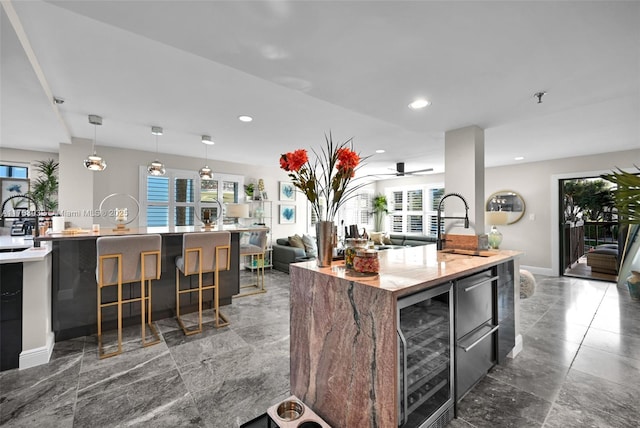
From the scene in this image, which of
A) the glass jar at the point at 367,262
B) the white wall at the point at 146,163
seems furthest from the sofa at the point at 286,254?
the glass jar at the point at 367,262

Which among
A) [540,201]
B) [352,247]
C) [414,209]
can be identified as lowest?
[352,247]

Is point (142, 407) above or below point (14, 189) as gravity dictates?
below

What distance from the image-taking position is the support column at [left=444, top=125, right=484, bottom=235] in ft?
9.90

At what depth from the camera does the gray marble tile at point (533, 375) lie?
2.03 metres

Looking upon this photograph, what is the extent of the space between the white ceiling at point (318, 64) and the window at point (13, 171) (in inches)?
50.7

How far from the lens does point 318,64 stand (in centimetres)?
189

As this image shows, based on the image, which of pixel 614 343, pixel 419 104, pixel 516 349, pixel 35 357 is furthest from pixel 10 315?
pixel 614 343

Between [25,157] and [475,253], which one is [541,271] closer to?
[475,253]

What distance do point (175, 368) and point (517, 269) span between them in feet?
10.2

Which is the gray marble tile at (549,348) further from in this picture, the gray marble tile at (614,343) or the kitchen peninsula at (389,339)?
the kitchen peninsula at (389,339)

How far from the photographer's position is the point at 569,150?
15.8ft

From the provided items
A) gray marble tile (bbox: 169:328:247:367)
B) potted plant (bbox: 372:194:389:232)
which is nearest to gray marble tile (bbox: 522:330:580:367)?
gray marble tile (bbox: 169:328:247:367)

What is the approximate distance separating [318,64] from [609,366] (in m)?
3.40

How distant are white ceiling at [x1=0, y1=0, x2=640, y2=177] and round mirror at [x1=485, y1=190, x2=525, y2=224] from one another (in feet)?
8.16
